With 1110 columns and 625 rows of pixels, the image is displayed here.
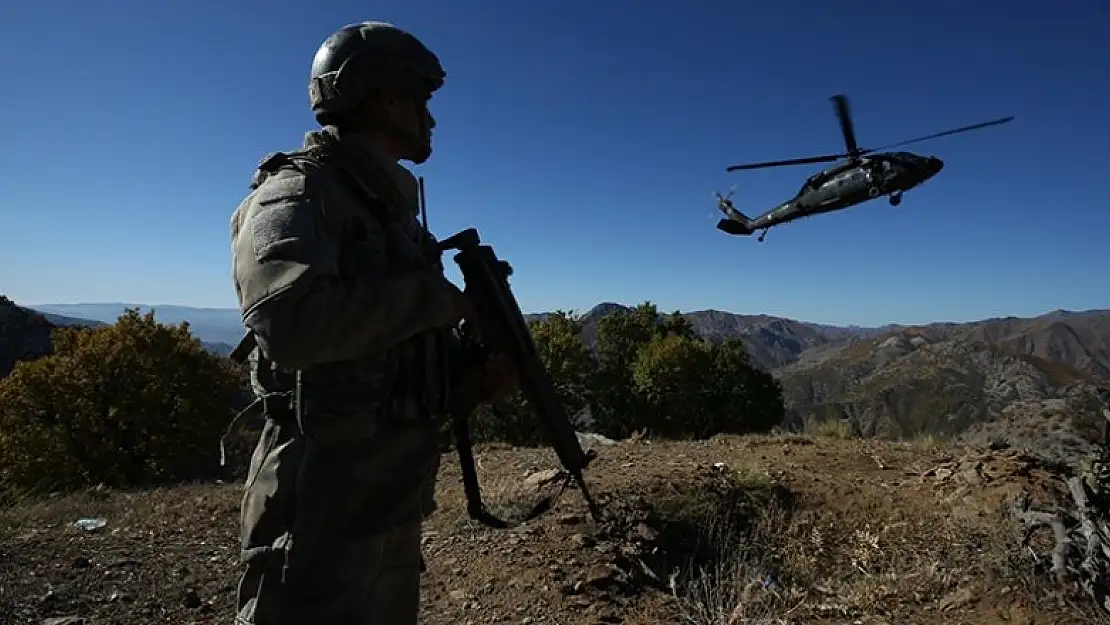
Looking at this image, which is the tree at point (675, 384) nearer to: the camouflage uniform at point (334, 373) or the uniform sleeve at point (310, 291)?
the camouflage uniform at point (334, 373)

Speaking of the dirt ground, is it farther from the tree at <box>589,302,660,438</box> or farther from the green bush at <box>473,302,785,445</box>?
the tree at <box>589,302,660,438</box>

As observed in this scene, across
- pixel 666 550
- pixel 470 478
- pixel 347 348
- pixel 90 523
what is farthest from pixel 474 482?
pixel 90 523

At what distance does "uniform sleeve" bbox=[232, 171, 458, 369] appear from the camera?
150 centimetres

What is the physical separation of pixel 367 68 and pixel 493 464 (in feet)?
24.1

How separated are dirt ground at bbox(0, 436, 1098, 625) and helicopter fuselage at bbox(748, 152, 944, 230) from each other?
7.81m

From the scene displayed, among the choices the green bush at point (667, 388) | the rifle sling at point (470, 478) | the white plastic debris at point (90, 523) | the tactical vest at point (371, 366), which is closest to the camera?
the tactical vest at point (371, 366)

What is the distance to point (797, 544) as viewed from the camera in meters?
5.87

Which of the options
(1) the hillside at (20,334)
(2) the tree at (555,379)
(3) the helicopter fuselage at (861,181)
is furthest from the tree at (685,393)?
(1) the hillside at (20,334)

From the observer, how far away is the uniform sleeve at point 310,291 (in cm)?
150

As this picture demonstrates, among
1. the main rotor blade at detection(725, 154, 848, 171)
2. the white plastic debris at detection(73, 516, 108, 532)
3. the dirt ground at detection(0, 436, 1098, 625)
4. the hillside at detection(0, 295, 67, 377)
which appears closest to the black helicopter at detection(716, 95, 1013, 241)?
the main rotor blade at detection(725, 154, 848, 171)

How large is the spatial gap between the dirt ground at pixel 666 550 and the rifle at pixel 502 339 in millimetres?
2543

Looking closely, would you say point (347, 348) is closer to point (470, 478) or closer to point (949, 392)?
point (470, 478)

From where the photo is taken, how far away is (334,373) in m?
1.68

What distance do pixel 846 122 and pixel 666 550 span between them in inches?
482
